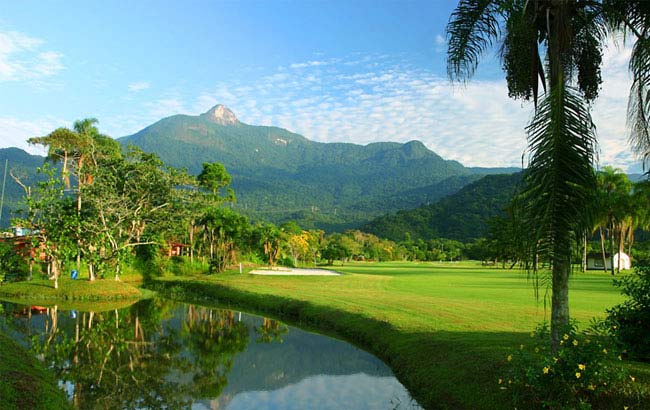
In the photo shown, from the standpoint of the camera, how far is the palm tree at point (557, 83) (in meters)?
7.00

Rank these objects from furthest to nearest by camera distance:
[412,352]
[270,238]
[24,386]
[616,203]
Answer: [270,238], [616,203], [412,352], [24,386]

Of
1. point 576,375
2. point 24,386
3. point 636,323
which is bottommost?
point 24,386

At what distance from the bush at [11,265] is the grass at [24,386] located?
23160 millimetres

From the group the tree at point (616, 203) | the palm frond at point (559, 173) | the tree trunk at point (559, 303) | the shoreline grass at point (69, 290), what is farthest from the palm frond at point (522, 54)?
the tree at point (616, 203)

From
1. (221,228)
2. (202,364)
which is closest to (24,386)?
(202,364)

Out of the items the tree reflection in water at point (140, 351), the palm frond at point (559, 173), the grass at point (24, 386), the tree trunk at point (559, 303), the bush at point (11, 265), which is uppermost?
the palm frond at point (559, 173)

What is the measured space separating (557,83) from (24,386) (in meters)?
12.2

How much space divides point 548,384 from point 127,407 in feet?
32.9

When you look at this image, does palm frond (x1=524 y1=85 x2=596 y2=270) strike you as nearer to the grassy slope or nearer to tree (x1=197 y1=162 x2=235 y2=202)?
the grassy slope

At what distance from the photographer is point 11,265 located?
3653 cm

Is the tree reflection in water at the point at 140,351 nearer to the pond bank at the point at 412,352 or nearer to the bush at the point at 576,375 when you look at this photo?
the pond bank at the point at 412,352

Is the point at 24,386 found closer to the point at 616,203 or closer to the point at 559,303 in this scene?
the point at 559,303

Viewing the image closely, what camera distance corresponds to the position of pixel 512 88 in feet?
33.7

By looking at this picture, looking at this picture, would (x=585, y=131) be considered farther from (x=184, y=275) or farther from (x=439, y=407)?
(x=184, y=275)
